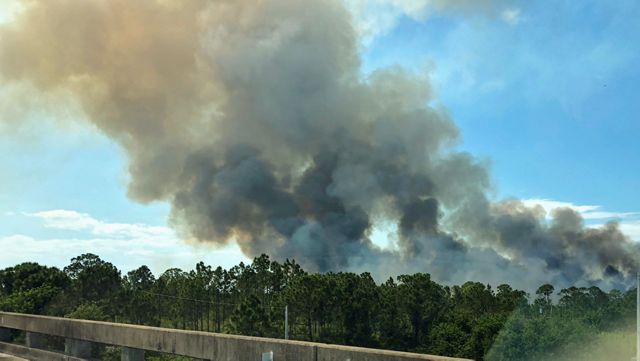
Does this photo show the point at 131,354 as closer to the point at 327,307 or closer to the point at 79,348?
the point at 79,348

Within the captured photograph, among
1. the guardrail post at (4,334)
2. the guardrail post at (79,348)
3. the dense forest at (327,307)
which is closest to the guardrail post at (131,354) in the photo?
the guardrail post at (79,348)

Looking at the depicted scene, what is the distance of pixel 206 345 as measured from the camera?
9.50 metres

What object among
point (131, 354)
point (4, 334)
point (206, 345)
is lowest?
point (131, 354)

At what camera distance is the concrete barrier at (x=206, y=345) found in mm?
7281

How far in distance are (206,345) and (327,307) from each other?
384ft

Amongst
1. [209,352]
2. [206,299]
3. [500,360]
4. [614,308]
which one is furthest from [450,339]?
[209,352]

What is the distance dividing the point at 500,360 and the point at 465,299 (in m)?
75.8

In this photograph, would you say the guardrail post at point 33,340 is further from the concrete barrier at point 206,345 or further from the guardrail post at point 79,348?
the guardrail post at point 79,348

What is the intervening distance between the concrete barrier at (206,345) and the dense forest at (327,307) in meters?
58.9

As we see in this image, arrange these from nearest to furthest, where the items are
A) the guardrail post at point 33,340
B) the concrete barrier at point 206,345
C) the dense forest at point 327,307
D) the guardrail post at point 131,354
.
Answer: the concrete barrier at point 206,345, the guardrail post at point 131,354, the guardrail post at point 33,340, the dense forest at point 327,307

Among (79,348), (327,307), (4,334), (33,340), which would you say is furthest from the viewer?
(327,307)

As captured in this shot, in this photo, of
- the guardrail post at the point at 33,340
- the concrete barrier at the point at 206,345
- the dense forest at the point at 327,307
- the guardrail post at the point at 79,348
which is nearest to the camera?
the concrete barrier at the point at 206,345

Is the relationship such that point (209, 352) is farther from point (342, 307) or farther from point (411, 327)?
point (411, 327)

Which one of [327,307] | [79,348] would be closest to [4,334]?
[79,348]
